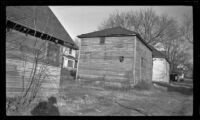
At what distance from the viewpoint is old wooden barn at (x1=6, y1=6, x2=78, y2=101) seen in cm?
685

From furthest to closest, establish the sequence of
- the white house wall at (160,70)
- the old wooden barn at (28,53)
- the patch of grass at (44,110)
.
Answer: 1. the white house wall at (160,70)
2. the old wooden barn at (28,53)
3. the patch of grass at (44,110)

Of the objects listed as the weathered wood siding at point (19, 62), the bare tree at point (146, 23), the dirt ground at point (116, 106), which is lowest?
the dirt ground at point (116, 106)

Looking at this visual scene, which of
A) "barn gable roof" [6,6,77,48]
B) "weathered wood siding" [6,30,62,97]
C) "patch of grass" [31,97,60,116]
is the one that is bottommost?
"patch of grass" [31,97,60,116]

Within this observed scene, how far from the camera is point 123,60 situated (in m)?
15.2

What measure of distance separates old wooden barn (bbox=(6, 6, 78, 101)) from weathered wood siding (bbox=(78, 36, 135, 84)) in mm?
7148

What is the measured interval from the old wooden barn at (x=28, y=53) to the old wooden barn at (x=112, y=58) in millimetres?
7166

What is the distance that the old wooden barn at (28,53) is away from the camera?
6846 mm

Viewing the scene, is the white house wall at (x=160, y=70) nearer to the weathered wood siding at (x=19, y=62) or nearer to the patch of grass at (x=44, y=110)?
the weathered wood siding at (x=19, y=62)

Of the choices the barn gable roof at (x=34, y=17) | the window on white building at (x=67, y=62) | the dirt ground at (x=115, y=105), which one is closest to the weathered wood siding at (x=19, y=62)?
the barn gable roof at (x=34, y=17)

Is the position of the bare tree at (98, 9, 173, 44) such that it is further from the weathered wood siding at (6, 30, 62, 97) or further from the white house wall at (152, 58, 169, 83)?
the weathered wood siding at (6, 30, 62, 97)

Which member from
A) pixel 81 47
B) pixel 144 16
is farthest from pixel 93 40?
pixel 144 16

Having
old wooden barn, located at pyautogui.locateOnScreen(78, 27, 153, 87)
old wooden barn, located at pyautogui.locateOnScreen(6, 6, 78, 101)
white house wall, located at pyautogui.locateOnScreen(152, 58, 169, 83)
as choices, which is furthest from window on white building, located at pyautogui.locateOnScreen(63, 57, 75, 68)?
old wooden barn, located at pyautogui.locateOnScreen(6, 6, 78, 101)
